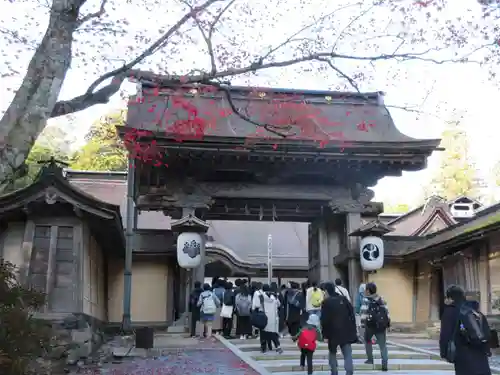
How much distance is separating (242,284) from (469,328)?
869 cm

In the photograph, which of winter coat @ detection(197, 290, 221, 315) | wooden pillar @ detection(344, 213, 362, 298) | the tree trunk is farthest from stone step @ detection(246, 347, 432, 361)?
the tree trunk

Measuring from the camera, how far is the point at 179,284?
17.5 meters

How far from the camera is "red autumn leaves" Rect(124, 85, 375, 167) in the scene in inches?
619

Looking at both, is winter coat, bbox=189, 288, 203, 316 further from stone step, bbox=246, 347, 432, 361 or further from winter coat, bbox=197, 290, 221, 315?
stone step, bbox=246, 347, 432, 361

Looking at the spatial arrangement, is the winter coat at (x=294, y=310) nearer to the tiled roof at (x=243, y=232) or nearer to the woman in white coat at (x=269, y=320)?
the woman in white coat at (x=269, y=320)

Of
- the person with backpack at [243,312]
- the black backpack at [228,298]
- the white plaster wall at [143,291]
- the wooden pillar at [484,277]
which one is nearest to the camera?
the person with backpack at [243,312]

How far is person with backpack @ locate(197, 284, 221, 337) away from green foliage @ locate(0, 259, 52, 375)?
7.44m

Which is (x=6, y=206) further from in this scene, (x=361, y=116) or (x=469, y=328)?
(x=361, y=116)

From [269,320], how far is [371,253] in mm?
5344

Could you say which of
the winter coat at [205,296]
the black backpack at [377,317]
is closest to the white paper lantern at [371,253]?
the winter coat at [205,296]

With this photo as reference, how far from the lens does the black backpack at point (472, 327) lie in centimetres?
595

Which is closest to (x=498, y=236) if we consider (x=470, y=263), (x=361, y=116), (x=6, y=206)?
(x=470, y=263)

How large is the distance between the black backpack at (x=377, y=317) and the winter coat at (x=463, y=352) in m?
3.38

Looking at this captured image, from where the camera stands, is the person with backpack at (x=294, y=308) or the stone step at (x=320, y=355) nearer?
the stone step at (x=320, y=355)
